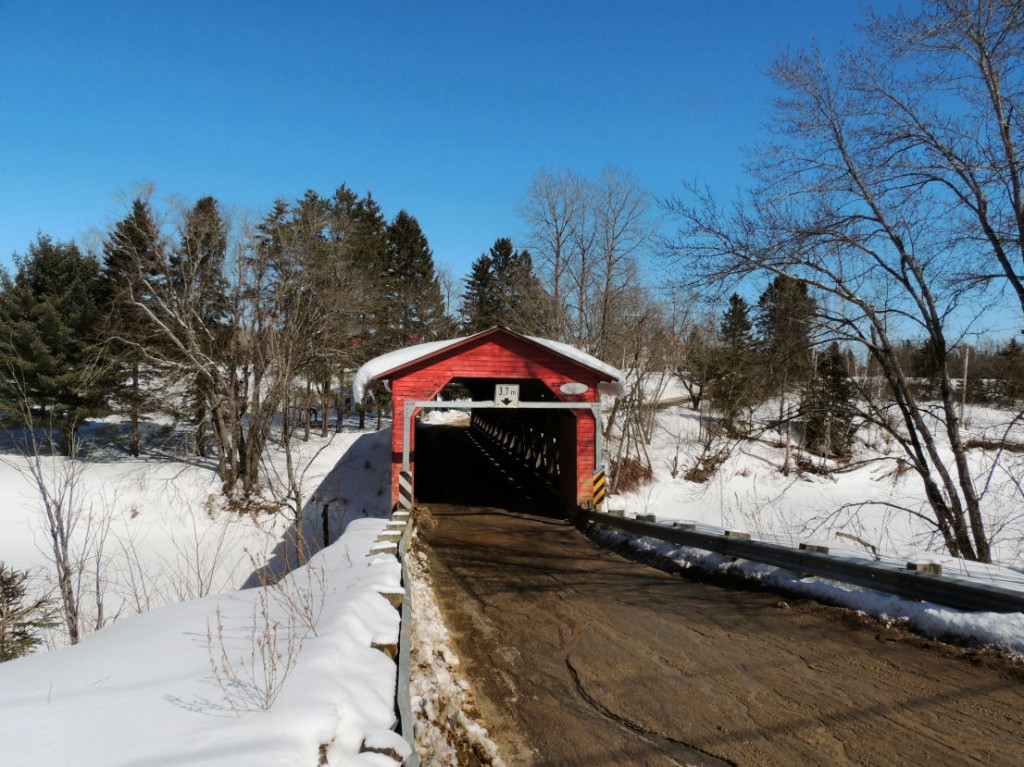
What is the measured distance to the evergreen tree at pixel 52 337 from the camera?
19.5 m

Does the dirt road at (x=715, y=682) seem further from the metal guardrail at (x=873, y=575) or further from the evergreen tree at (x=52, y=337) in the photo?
the evergreen tree at (x=52, y=337)

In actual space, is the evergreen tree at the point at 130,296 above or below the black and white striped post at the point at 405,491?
above

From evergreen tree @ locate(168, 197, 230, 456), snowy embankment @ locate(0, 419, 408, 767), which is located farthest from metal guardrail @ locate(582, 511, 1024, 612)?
evergreen tree @ locate(168, 197, 230, 456)

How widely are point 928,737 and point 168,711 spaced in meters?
3.83

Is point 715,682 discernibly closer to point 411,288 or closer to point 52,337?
point 52,337

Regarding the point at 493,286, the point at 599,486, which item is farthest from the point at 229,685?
the point at 493,286

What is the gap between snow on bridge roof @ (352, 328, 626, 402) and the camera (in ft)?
35.5

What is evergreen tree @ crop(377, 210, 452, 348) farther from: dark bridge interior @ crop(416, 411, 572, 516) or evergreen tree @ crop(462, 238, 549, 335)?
dark bridge interior @ crop(416, 411, 572, 516)

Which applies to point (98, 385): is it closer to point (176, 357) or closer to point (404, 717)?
point (176, 357)

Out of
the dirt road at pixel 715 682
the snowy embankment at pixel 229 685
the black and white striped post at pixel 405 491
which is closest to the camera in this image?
the snowy embankment at pixel 229 685

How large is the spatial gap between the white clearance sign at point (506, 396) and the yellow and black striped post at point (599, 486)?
2.15 metres

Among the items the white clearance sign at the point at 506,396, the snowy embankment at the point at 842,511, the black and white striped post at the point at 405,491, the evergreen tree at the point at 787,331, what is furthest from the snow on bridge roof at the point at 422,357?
the evergreen tree at the point at 787,331

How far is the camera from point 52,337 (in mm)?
20406

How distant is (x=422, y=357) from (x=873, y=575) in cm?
838
